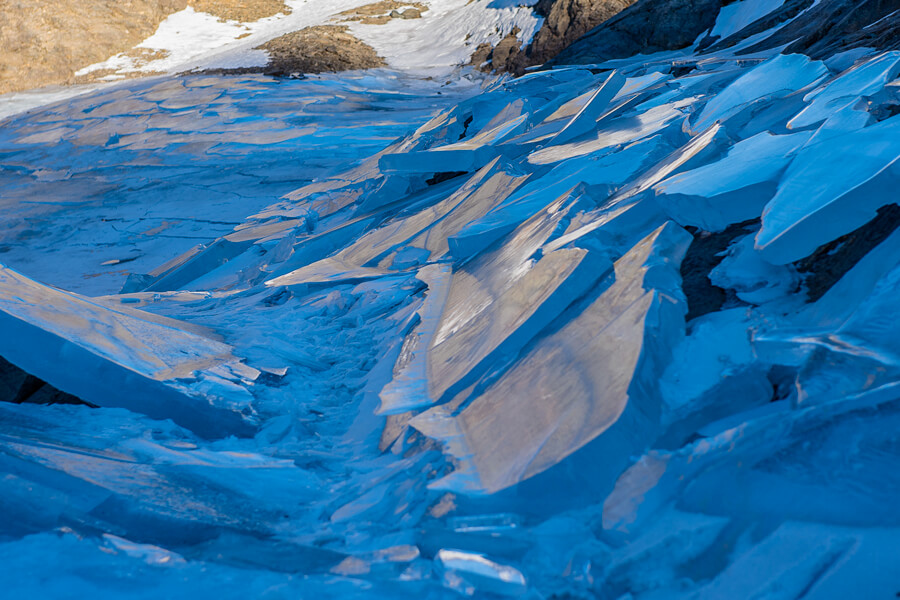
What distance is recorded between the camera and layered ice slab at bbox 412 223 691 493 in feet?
3.41

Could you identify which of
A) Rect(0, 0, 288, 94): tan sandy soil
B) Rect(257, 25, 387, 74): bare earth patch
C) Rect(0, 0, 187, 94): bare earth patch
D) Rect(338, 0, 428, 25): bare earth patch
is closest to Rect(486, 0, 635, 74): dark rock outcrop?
Rect(257, 25, 387, 74): bare earth patch

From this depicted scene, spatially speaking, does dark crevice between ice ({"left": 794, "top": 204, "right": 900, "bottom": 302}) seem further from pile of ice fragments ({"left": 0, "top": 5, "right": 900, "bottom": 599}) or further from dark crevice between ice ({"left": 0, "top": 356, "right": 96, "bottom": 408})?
dark crevice between ice ({"left": 0, "top": 356, "right": 96, "bottom": 408})

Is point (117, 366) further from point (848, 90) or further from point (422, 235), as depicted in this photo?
point (848, 90)

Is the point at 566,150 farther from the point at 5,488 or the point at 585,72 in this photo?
the point at 585,72

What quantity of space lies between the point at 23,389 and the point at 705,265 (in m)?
1.84

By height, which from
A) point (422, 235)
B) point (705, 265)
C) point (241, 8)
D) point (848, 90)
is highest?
point (241, 8)

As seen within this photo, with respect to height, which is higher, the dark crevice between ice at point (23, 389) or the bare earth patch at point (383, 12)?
the bare earth patch at point (383, 12)

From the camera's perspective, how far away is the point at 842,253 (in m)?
1.30

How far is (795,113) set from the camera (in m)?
2.16

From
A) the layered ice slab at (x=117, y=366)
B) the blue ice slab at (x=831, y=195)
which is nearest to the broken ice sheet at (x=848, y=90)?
the blue ice slab at (x=831, y=195)

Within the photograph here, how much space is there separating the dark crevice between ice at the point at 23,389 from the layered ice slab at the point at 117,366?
0.16 meters

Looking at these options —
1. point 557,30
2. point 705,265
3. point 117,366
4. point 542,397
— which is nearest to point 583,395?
point 542,397

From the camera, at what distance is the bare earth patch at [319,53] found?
1098 cm

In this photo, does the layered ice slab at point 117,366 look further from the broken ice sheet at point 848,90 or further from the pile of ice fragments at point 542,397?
the broken ice sheet at point 848,90
